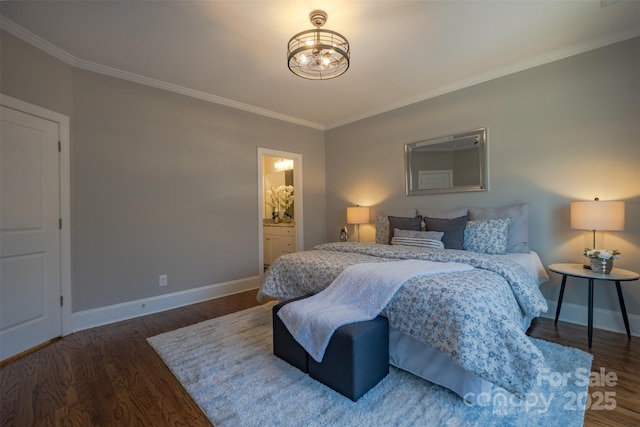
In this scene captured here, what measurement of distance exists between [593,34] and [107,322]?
5.22 meters

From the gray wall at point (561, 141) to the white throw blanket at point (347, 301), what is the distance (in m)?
1.53

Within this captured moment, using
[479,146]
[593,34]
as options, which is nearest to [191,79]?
[479,146]

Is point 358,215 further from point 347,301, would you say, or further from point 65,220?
point 65,220

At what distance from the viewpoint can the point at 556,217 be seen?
2.77m

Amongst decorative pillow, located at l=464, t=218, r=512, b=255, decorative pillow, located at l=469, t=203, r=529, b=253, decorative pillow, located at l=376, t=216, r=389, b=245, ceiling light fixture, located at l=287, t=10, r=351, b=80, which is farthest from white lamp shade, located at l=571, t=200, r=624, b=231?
ceiling light fixture, located at l=287, t=10, r=351, b=80

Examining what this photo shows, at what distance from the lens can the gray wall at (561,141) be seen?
96.3 inches

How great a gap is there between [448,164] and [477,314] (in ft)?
8.16

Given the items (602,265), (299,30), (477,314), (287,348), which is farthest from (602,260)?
(299,30)

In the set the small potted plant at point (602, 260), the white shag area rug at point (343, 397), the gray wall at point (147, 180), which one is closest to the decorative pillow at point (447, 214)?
the small potted plant at point (602, 260)

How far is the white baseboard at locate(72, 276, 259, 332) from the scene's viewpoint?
274cm

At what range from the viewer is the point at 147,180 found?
3.14 meters

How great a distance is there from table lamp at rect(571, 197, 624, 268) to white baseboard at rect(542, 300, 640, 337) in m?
0.81

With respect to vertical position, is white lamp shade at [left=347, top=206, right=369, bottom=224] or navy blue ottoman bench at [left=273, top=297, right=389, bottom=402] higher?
white lamp shade at [left=347, top=206, right=369, bottom=224]

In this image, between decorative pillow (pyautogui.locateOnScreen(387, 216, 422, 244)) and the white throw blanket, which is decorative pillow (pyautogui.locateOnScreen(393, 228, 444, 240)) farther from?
the white throw blanket
